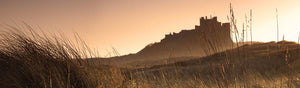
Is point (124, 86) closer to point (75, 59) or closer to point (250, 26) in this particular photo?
point (75, 59)

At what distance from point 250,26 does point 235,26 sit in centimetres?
35

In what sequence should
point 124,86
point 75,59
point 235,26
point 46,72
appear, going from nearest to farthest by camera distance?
point 235,26, point 46,72, point 75,59, point 124,86

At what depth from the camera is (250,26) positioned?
2.02 meters

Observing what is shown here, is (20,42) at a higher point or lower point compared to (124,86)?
higher

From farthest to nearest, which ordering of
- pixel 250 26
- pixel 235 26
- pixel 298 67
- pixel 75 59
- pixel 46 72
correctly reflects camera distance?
pixel 298 67 < pixel 75 59 < pixel 46 72 < pixel 250 26 < pixel 235 26

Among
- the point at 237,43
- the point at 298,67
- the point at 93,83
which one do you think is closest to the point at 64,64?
the point at 93,83

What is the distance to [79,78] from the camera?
2355mm

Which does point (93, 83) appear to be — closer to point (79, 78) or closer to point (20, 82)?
point (79, 78)

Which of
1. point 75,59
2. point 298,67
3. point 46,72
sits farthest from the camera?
point 298,67

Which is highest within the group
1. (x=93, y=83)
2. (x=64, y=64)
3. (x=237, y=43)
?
(x=237, y=43)

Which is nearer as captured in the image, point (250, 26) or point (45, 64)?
point (250, 26)

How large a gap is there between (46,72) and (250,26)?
1.98m

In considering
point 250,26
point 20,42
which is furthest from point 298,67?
point 20,42

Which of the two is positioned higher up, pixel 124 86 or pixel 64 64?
pixel 64 64
